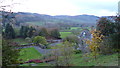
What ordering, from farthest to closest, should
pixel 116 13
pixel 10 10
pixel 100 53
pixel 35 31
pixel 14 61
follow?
pixel 35 31
pixel 100 53
pixel 116 13
pixel 14 61
pixel 10 10

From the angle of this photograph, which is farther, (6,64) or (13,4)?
(6,64)

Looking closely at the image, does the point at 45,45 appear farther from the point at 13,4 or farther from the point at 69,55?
the point at 13,4

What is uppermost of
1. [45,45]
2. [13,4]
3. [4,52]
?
[13,4]

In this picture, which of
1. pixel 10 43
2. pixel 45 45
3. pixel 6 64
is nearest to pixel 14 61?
pixel 6 64

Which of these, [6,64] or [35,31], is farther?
[35,31]

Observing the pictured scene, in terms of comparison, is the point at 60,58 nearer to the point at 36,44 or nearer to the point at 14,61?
the point at 14,61

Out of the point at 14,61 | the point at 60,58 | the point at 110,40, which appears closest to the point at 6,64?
the point at 14,61

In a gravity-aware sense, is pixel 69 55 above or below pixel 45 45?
above

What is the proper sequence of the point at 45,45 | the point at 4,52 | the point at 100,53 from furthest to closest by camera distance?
the point at 45,45 < the point at 100,53 < the point at 4,52

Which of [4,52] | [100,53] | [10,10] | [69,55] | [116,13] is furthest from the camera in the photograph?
[100,53]
